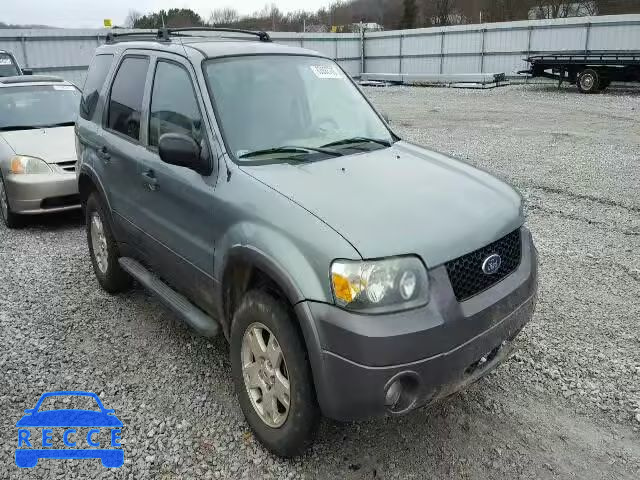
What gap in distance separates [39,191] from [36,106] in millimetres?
1914

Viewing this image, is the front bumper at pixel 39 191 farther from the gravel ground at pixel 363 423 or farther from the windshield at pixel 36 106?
the windshield at pixel 36 106

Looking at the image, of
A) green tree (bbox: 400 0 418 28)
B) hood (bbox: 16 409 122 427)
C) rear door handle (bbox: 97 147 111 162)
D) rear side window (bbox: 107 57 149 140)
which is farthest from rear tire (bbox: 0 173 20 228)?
green tree (bbox: 400 0 418 28)

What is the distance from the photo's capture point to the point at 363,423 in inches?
126

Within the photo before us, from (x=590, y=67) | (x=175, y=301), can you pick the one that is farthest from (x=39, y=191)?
(x=590, y=67)

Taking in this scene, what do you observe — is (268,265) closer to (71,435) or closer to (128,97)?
(71,435)

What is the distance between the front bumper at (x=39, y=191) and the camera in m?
6.67

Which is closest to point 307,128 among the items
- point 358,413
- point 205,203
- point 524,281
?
point 205,203

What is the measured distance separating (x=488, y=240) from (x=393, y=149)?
1.15 meters

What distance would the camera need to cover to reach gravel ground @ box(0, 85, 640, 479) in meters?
2.89

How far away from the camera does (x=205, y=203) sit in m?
3.18

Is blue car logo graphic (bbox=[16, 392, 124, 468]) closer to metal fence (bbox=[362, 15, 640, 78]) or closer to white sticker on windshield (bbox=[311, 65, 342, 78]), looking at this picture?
white sticker on windshield (bbox=[311, 65, 342, 78])


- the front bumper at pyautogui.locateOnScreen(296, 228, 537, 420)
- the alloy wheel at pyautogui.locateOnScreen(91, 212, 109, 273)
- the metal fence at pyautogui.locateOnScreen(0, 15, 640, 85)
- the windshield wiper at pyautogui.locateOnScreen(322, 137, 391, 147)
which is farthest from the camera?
the metal fence at pyautogui.locateOnScreen(0, 15, 640, 85)

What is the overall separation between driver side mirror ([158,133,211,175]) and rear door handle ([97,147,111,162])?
1488 mm

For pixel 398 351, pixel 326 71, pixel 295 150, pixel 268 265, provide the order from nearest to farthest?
1. pixel 398 351
2. pixel 268 265
3. pixel 295 150
4. pixel 326 71
